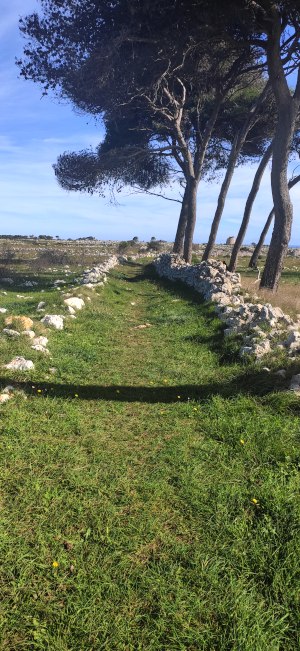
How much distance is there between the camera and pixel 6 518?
3389 millimetres

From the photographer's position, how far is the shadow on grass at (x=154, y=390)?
587cm

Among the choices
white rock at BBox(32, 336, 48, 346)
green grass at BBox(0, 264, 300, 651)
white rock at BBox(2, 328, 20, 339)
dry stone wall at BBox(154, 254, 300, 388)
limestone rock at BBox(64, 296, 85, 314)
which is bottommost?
green grass at BBox(0, 264, 300, 651)

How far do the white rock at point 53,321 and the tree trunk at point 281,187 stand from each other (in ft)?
23.1

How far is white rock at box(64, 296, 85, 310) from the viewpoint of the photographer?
35.5 ft

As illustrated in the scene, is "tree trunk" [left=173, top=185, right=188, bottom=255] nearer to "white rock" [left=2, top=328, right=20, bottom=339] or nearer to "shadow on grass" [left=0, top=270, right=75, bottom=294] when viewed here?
"shadow on grass" [left=0, top=270, right=75, bottom=294]

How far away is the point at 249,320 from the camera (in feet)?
29.4

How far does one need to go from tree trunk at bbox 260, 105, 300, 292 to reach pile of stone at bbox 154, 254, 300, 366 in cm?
159

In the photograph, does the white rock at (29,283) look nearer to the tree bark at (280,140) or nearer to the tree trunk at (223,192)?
the tree trunk at (223,192)

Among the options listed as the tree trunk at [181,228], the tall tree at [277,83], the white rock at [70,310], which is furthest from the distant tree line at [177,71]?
the white rock at [70,310]

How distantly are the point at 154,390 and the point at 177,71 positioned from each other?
1585cm

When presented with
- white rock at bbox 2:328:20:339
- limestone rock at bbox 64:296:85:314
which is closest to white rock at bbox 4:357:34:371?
white rock at bbox 2:328:20:339

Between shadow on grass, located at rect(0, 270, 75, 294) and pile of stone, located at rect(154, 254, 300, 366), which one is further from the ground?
pile of stone, located at rect(154, 254, 300, 366)

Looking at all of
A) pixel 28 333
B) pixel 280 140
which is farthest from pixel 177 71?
pixel 28 333

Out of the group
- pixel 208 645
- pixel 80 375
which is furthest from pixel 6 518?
pixel 80 375
